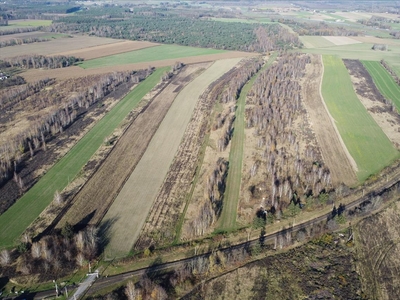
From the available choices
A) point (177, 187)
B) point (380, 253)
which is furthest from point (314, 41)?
point (380, 253)

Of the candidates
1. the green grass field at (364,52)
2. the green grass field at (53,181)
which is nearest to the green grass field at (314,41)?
the green grass field at (364,52)

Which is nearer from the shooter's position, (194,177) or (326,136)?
(194,177)

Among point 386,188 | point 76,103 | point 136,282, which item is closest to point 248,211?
point 136,282

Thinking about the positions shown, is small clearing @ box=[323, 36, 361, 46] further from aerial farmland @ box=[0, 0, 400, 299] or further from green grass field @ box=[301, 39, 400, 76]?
aerial farmland @ box=[0, 0, 400, 299]

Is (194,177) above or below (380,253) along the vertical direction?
above

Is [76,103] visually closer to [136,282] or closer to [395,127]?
[136,282]

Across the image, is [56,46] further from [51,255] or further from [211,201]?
[51,255]
